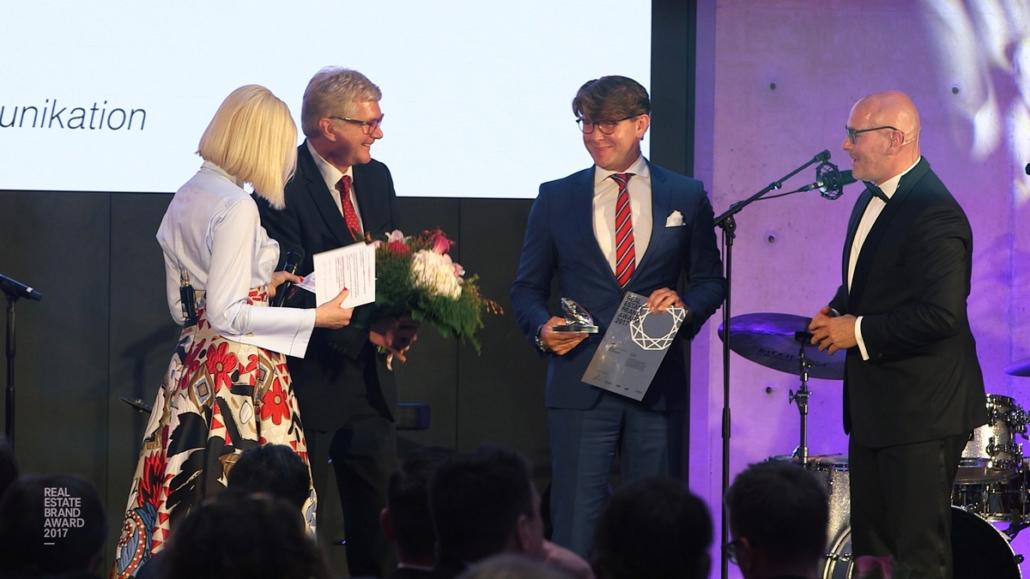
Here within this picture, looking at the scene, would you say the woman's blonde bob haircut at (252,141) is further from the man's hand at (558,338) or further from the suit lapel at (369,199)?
the man's hand at (558,338)

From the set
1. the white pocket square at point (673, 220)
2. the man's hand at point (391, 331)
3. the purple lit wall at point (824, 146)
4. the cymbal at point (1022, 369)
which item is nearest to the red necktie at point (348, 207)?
the man's hand at point (391, 331)

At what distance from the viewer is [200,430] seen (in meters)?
3.80

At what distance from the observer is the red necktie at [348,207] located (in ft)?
14.4

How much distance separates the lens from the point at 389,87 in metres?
5.87

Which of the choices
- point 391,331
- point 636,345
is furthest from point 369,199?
point 636,345

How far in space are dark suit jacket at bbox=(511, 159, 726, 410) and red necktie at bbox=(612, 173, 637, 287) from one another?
0.03 meters

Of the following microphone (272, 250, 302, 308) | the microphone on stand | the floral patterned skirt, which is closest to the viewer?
the floral patterned skirt

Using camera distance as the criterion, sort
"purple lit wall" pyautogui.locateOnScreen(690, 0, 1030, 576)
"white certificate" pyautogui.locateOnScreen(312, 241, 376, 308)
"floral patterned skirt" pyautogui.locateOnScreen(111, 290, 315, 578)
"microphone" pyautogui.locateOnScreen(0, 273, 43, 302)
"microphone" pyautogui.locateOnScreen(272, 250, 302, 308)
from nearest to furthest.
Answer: "floral patterned skirt" pyautogui.locateOnScreen(111, 290, 315, 578) → "white certificate" pyautogui.locateOnScreen(312, 241, 376, 308) → "microphone" pyautogui.locateOnScreen(272, 250, 302, 308) → "microphone" pyautogui.locateOnScreen(0, 273, 43, 302) → "purple lit wall" pyautogui.locateOnScreen(690, 0, 1030, 576)

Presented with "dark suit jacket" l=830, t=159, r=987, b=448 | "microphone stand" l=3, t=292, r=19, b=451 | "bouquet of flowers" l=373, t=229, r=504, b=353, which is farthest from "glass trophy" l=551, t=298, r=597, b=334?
"microphone stand" l=3, t=292, r=19, b=451

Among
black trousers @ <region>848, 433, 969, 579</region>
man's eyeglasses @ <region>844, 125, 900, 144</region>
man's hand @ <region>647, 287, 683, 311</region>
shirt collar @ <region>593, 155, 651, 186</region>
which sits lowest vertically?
black trousers @ <region>848, 433, 969, 579</region>

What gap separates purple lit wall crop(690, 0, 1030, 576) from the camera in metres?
6.17

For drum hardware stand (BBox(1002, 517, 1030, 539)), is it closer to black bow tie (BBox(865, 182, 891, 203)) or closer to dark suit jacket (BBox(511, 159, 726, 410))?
dark suit jacket (BBox(511, 159, 726, 410))

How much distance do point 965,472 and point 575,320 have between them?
1.69 metres

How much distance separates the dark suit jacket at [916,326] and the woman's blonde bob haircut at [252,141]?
1.79 metres
